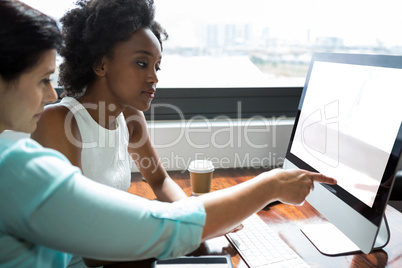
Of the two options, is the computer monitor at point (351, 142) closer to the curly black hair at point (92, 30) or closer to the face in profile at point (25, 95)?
the curly black hair at point (92, 30)

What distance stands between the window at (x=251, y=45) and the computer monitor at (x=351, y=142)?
74cm

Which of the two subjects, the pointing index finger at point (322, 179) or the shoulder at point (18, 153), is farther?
the pointing index finger at point (322, 179)

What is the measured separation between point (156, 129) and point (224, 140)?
12.5 inches

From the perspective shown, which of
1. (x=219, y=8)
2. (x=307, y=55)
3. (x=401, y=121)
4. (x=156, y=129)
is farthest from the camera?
(x=307, y=55)

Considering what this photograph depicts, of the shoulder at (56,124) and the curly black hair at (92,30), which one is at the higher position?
the curly black hair at (92,30)

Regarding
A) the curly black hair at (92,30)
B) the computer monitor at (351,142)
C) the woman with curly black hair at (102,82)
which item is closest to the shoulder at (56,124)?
the woman with curly black hair at (102,82)

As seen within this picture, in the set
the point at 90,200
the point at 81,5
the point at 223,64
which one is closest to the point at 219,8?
the point at 223,64

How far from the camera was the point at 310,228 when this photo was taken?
1.03 metres

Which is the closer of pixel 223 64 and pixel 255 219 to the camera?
pixel 255 219

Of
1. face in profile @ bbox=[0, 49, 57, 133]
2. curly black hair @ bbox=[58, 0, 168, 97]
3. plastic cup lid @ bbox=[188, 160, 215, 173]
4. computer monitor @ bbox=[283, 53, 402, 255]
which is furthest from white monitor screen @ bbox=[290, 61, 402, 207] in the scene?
face in profile @ bbox=[0, 49, 57, 133]

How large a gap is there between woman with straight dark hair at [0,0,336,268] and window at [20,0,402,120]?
1089 millimetres

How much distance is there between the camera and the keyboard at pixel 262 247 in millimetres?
837

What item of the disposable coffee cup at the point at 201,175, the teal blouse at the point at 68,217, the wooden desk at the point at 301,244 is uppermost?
the teal blouse at the point at 68,217

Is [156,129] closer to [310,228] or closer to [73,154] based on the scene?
[73,154]
